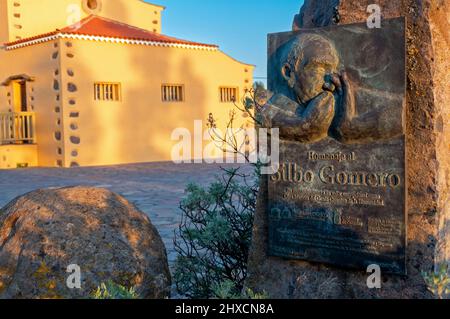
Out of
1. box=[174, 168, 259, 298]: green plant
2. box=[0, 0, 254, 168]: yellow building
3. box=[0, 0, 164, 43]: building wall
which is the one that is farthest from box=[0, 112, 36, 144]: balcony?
box=[174, 168, 259, 298]: green plant

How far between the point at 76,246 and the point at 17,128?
1399 centimetres

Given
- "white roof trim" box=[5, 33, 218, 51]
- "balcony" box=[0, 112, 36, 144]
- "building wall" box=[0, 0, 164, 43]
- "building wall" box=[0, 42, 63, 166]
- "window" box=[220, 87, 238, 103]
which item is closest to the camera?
"white roof trim" box=[5, 33, 218, 51]

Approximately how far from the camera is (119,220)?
319cm

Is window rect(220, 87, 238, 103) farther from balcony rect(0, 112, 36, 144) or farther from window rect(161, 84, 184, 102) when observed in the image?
balcony rect(0, 112, 36, 144)

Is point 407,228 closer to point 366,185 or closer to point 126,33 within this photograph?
point 366,185

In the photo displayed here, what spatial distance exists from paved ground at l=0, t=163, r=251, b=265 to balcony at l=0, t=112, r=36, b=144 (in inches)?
56.3

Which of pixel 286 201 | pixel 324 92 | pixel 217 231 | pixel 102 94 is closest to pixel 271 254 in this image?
pixel 286 201

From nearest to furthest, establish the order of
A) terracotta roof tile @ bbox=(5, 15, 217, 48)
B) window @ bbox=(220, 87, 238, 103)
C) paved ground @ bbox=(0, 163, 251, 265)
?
1. paved ground @ bbox=(0, 163, 251, 265)
2. terracotta roof tile @ bbox=(5, 15, 217, 48)
3. window @ bbox=(220, 87, 238, 103)

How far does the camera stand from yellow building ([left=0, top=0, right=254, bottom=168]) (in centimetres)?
1523

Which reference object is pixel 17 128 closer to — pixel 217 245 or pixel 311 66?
pixel 217 245

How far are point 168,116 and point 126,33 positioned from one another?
9.41 ft

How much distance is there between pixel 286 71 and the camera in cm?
296

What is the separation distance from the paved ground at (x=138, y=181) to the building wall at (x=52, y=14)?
483cm

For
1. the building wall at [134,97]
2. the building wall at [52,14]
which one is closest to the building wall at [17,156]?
the building wall at [134,97]
